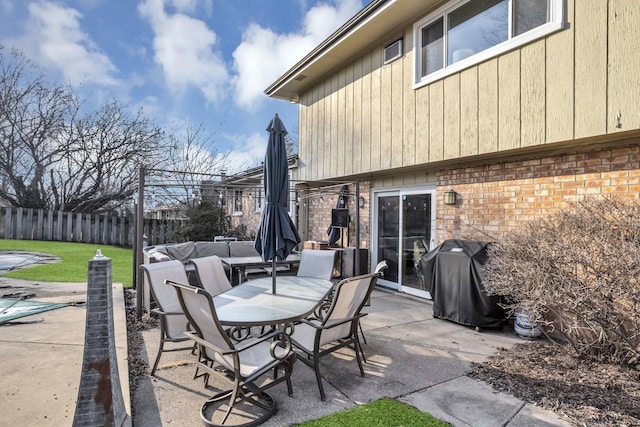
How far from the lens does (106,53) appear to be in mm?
16578

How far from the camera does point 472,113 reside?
5.61 meters

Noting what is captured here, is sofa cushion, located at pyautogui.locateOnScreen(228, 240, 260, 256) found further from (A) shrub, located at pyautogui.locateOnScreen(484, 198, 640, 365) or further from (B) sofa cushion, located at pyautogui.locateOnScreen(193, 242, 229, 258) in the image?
(A) shrub, located at pyautogui.locateOnScreen(484, 198, 640, 365)

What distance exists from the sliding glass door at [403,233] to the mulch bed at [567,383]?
306 centimetres

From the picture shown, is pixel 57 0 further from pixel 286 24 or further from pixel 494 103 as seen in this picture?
pixel 494 103

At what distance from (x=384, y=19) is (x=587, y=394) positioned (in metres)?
6.54

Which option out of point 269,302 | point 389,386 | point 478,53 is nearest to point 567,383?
point 389,386

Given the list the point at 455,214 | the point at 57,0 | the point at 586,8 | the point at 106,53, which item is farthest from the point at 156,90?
the point at 586,8

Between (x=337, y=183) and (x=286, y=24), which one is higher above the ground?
(x=286, y=24)

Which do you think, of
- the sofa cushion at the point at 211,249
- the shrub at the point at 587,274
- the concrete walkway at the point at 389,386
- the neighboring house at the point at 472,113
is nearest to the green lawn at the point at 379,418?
the concrete walkway at the point at 389,386

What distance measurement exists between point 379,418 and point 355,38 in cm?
710

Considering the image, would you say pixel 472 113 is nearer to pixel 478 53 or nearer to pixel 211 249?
pixel 478 53

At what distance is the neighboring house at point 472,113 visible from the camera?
14.0 ft

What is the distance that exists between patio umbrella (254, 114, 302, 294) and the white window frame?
319cm

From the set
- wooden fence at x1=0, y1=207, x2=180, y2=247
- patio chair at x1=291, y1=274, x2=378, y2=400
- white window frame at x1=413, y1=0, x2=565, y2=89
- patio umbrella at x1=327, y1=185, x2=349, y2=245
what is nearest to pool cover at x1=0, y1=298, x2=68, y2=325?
patio chair at x1=291, y1=274, x2=378, y2=400
